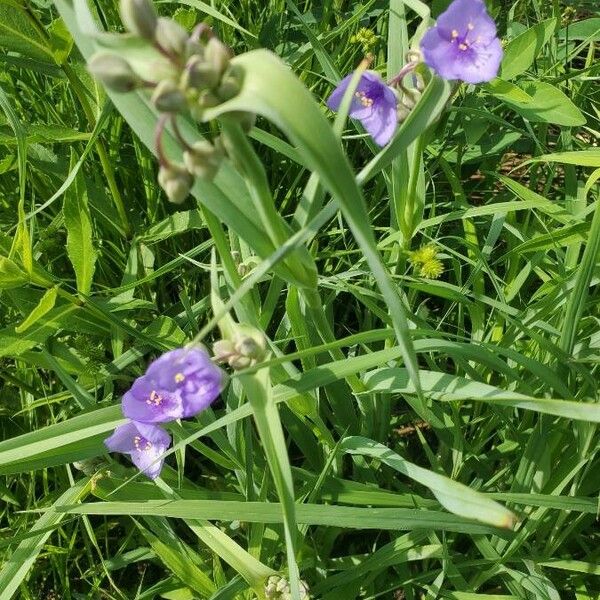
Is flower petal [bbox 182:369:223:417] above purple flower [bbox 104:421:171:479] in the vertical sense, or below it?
above

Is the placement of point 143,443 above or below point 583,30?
below

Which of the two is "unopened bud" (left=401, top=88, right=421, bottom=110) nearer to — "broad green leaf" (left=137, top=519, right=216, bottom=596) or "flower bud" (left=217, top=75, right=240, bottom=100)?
"flower bud" (left=217, top=75, right=240, bottom=100)

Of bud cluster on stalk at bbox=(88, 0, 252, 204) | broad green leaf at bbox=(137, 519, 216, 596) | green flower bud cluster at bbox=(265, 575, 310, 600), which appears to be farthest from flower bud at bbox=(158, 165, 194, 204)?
broad green leaf at bbox=(137, 519, 216, 596)

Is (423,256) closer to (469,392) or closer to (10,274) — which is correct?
(469,392)

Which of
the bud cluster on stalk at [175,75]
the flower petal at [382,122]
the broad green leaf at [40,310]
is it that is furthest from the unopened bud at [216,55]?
the broad green leaf at [40,310]

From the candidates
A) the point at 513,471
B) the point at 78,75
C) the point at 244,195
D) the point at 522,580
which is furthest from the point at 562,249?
the point at 78,75

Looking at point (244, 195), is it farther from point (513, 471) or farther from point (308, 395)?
point (513, 471)

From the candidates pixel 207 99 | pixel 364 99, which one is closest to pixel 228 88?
pixel 207 99
